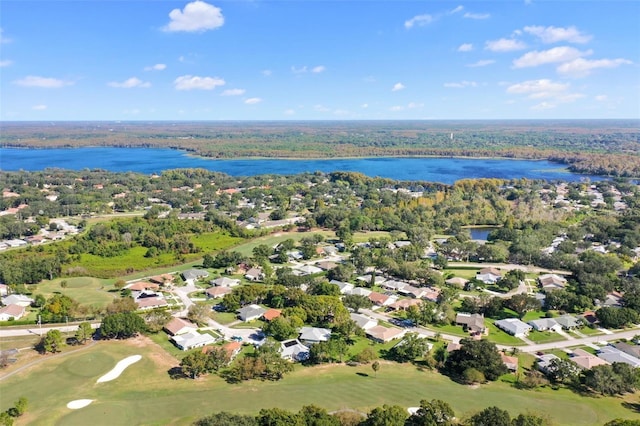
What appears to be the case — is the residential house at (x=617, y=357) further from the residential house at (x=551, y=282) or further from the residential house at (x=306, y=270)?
the residential house at (x=306, y=270)

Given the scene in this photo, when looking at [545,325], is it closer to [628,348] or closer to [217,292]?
[628,348]

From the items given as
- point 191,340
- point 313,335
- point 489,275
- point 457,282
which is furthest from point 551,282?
point 191,340

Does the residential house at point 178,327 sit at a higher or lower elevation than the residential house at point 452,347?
higher

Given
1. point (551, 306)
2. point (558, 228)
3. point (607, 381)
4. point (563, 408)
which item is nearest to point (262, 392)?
point (563, 408)

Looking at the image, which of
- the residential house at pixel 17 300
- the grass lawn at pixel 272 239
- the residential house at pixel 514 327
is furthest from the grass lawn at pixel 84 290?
the residential house at pixel 514 327

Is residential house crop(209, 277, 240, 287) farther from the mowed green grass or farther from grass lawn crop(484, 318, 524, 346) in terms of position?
grass lawn crop(484, 318, 524, 346)

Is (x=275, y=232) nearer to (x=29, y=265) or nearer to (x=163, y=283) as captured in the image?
(x=163, y=283)

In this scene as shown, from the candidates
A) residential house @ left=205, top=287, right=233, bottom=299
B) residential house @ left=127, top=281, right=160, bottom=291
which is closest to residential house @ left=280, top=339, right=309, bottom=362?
residential house @ left=205, top=287, right=233, bottom=299
